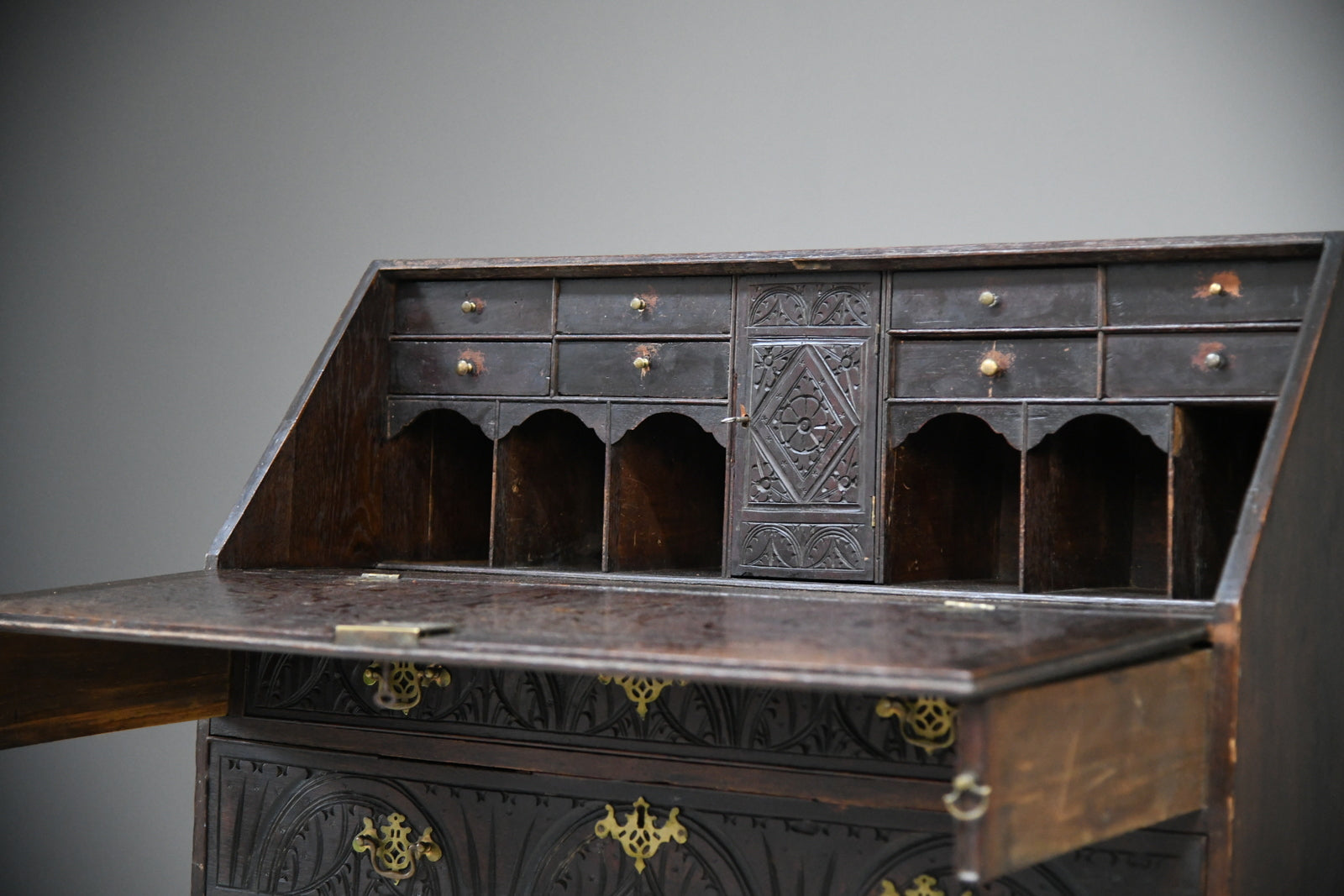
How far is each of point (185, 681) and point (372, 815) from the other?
44cm

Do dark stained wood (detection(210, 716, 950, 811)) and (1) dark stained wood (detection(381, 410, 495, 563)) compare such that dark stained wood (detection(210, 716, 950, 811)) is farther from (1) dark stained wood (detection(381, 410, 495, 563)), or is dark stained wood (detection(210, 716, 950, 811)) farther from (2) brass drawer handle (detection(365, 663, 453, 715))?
(1) dark stained wood (detection(381, 410, 495, 563))

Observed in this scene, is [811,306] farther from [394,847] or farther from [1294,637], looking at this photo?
[394,847]

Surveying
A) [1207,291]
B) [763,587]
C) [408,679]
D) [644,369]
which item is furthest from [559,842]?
[1207,291]

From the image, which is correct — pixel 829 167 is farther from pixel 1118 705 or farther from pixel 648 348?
A: pixel 1118 705

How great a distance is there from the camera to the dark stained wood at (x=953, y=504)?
2.82 metres

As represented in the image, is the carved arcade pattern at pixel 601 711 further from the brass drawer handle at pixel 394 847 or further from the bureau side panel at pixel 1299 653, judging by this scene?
the bureau side panel at pixel 1299 653

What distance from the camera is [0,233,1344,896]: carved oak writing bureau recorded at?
7.17 feet

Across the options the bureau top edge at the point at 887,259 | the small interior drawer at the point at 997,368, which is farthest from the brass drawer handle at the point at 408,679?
the small interior drawer at the point at 997,368

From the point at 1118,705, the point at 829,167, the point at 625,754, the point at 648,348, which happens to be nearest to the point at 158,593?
the point at 625,754

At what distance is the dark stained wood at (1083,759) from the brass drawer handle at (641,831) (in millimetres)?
863

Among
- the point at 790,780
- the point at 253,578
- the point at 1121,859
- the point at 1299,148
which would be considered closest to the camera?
the point at 1121,859

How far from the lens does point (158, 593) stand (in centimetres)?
255

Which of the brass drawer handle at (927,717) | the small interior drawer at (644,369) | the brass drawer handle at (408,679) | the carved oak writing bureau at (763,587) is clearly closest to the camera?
the carved oak writing bureau at (763,587)

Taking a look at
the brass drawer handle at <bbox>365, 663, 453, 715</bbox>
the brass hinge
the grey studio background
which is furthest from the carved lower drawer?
the grey studio background
